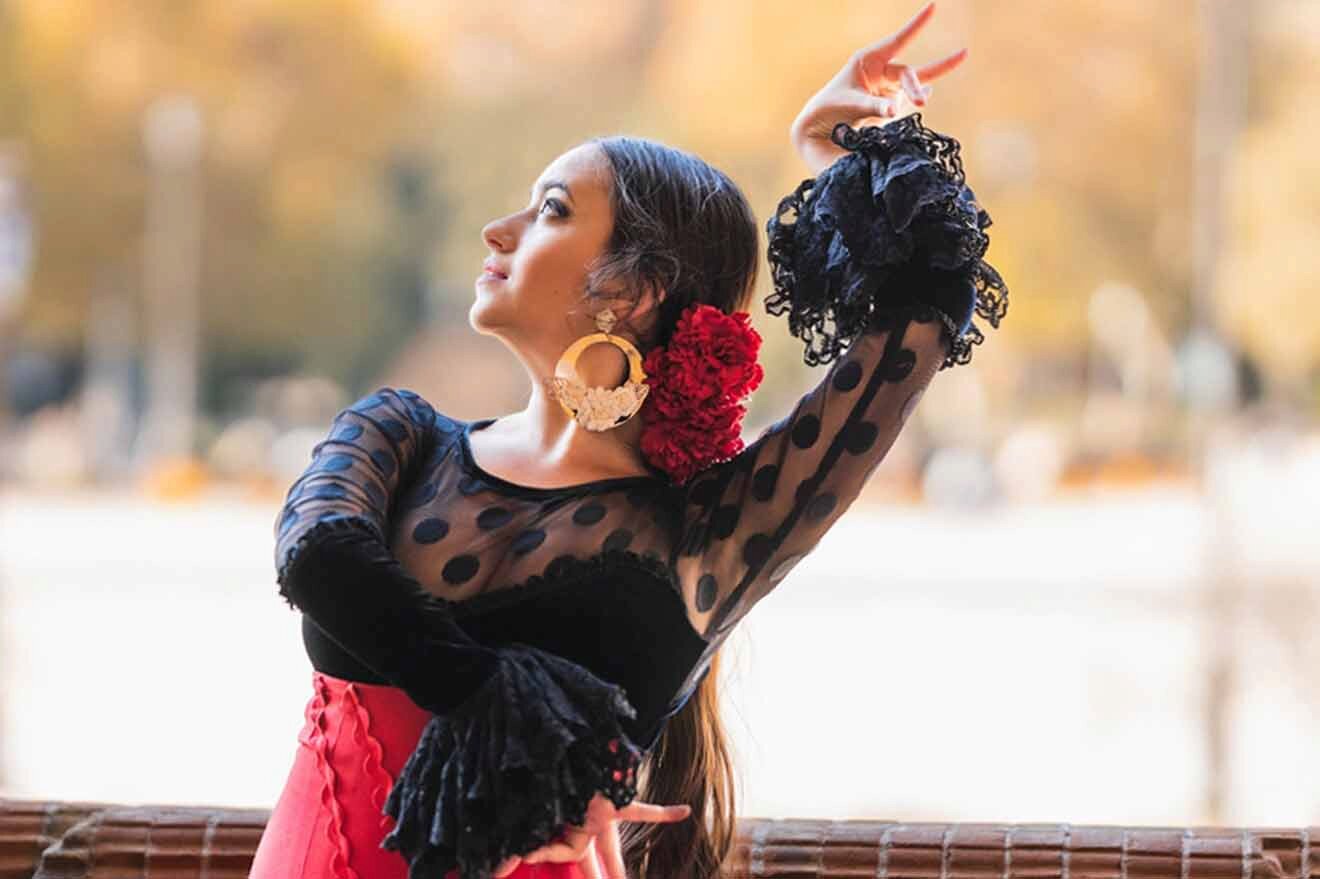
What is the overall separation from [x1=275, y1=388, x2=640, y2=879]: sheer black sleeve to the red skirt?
9 centimetres

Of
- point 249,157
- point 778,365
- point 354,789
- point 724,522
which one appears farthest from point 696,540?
point 249,157

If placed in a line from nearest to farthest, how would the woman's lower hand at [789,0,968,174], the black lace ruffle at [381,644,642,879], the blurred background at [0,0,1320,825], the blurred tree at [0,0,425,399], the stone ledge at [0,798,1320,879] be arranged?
the black lace ruffle at [381,644,642,879] < the woman's lower hand at [789,0,968,174] < the stone ledge at [0,798,1320,879] < the blurred background at [0,0,1320,825] < the blurred tree at [0,0,425,399]

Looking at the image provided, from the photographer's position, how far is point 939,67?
164 centimetres

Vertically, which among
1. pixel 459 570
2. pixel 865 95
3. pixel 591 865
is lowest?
pixel 591 865

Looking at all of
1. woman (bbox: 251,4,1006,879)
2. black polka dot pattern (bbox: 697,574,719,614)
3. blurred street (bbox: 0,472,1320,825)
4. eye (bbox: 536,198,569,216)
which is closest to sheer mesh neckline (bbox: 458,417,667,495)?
woman (bbox: 251,4,1006,879)

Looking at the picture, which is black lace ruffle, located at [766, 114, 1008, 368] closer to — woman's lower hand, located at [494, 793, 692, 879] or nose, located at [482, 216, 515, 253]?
nose, located at [482, 216, 515, 253]

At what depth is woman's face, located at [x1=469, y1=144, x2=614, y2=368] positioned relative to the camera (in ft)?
4.92

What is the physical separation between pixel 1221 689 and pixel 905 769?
136 cm

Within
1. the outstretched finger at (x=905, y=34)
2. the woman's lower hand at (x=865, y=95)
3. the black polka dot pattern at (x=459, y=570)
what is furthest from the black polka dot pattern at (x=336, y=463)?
the outstretched finger at (x=905, y=34)

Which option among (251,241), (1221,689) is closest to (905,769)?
(1221,689)

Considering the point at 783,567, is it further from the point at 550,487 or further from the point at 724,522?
the point at 550,487

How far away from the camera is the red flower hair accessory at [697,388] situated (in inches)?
59.1

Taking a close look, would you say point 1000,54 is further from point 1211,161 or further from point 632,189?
point 632,189

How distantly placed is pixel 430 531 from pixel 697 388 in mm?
253
